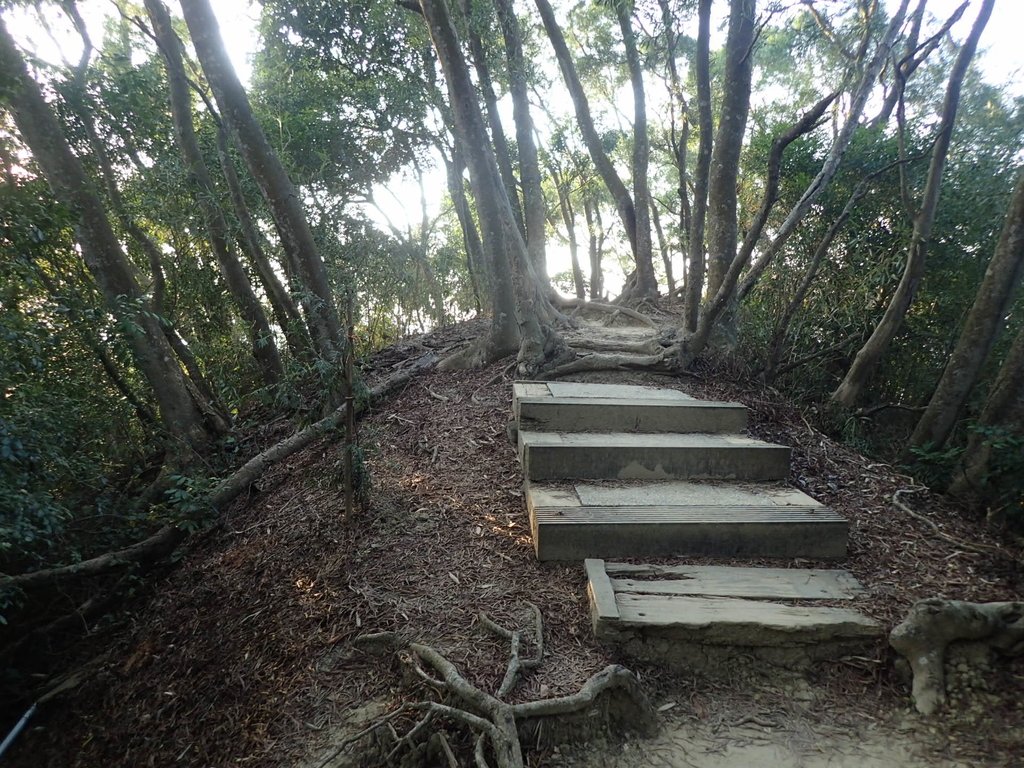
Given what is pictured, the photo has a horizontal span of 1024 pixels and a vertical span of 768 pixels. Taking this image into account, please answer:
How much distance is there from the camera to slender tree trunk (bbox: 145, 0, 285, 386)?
221 inches

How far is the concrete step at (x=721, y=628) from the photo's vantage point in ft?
7.27

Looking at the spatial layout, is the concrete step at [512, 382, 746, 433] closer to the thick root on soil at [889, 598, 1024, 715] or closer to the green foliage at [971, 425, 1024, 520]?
the green foliage at [971, 425, 1024, 520]

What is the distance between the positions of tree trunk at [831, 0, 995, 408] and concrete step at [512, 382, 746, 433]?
1.99m

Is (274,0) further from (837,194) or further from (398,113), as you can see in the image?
(837,194)

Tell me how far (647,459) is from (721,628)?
1260 millimetres

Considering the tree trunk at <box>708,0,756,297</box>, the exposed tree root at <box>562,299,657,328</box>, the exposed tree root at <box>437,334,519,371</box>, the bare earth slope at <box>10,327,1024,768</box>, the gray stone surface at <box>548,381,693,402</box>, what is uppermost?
the tree trunk at <box>708,0,756,297</box>

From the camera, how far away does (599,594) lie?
2.34 m

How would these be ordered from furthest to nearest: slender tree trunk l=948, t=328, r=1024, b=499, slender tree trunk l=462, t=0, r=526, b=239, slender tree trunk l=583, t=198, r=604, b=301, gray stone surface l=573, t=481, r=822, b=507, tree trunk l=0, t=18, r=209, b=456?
slender tree trunk l=583, t=198, r=604, b=301 < slender tree trunk l=462, t=0, r=526, b=239 < tree trunk l=0, t=18, r=209, b=456 < slender tree trunk l=948, t=328, r=1024, b=499 < gray stone surface l=573, t=481, r=822, b=507

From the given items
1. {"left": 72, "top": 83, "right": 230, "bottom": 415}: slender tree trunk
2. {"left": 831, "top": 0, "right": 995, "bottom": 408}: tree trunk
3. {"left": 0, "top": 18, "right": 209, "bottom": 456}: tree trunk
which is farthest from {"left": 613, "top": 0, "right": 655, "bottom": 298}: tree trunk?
{"left": 0, "top": 18, "right": 209, "bottom": 456}: tree trunk

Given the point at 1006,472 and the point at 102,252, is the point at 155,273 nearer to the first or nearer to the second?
the point at 102,252

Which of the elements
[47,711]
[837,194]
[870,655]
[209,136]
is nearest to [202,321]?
[209,136]

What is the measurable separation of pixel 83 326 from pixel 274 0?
7.75 m

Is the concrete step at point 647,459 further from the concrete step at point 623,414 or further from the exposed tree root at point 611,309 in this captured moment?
the exposed tree root at point 611,309

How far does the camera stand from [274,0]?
8.37 m
